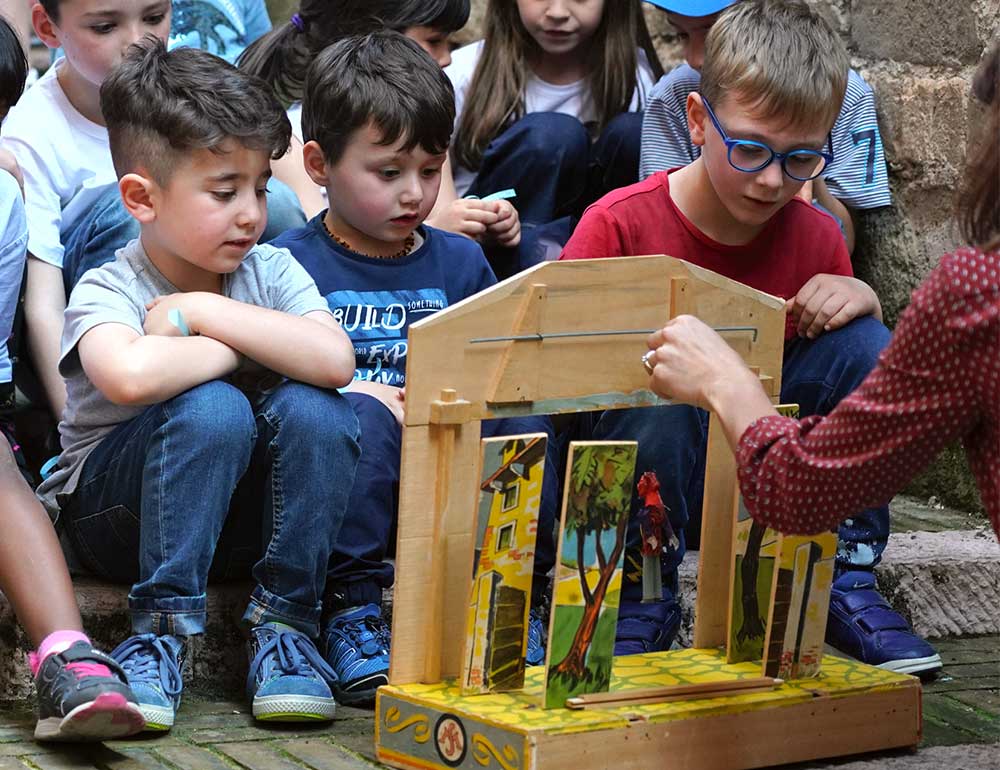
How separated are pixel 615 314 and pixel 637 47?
1.62 m

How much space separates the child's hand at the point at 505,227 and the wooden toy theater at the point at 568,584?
0.92 m

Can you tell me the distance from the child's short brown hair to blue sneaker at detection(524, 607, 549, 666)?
915mm

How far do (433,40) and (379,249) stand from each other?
0.77m

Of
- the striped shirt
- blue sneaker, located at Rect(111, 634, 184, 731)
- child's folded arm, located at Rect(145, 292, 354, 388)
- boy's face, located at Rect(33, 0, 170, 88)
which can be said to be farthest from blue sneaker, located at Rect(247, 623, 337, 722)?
the striped shirt

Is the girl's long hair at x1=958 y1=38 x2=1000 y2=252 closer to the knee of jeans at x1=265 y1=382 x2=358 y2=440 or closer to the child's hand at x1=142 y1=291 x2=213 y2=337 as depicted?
the knee of jeans at x1=265 y1=382 x2=358 y2=440

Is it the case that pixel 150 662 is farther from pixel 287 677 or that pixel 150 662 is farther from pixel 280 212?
pixel 280 212

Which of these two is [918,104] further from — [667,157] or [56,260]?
[56,260]

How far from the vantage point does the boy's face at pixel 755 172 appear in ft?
8.61

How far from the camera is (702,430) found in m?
2.63

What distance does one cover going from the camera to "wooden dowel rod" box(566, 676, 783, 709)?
2141mm

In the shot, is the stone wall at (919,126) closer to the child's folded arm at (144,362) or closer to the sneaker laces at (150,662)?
the child's folded arm at (144,362)

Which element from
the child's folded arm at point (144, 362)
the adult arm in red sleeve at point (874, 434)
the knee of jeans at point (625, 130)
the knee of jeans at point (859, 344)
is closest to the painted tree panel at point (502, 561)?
the adult arm in red sleeve at point (874, 434)

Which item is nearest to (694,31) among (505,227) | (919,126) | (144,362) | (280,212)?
(919,126)

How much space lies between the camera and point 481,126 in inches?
139
